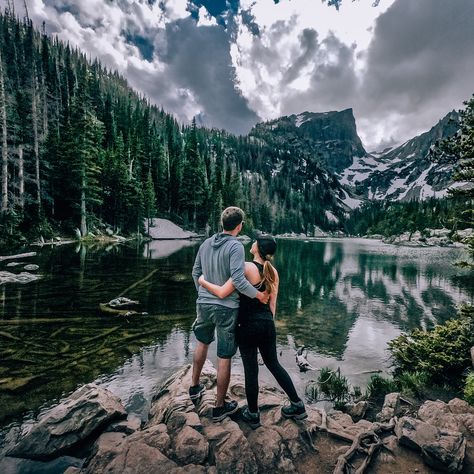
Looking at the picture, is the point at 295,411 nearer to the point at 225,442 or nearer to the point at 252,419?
the point at 252,419

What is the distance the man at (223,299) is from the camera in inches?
157

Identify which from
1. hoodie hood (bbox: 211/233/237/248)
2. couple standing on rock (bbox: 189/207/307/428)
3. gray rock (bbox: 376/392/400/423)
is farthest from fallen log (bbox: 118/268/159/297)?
gray rock (bbox: 376/392/400/423)

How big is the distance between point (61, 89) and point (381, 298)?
9140cm

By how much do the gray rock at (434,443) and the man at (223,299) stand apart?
2.34 metres

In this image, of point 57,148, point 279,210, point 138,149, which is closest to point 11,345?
point 57,148

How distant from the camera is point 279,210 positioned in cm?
15788

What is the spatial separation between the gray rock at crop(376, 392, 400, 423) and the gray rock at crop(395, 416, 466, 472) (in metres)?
1.71

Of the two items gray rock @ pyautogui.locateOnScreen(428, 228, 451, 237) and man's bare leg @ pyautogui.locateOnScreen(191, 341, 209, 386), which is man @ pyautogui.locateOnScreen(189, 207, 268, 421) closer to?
man's bare leg @ pyautogui.locateOnScreen(191, 341, 209, 386)

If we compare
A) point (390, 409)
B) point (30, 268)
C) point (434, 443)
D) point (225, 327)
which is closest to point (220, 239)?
point (225, 327)

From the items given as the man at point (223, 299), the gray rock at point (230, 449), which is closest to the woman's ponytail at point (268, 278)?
the man at point (223, 299)

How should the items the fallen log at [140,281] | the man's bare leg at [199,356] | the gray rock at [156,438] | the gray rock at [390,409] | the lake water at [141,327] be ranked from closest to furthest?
the gray rock at [156,438]
the man's bare leg at [199,356]
the gray rock at [390,409]
the lake water at [141,327]
the fallen log at [140,281]

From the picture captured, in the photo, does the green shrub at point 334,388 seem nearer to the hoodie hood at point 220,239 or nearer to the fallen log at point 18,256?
the hoodie hood at point 220,239

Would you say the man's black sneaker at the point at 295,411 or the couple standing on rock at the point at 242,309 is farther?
the man's black sneaker at the point at 295,411

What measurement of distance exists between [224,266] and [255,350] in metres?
1.26
